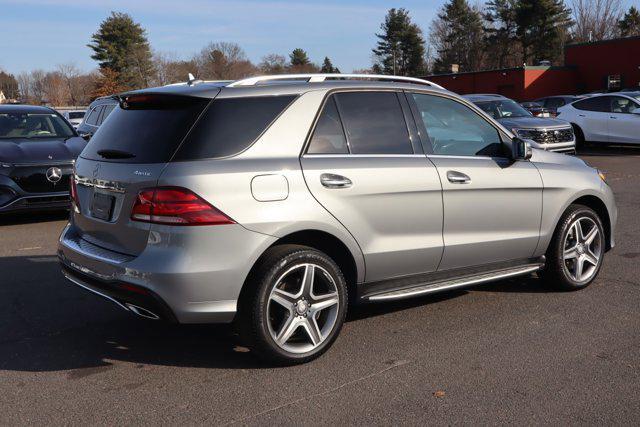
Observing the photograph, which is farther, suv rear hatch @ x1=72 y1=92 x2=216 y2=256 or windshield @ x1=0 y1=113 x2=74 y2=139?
windshield @ x1=0 y1=113 x2=74 y2=139

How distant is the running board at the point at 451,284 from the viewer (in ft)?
15.4

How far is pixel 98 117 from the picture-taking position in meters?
13.3

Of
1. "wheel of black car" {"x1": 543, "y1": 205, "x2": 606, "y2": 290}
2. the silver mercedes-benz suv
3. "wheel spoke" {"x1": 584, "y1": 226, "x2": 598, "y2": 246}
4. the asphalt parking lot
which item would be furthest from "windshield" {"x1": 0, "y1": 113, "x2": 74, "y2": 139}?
"wheel spoke" {"x1": 584, "y1": 226, "x2": 598, "y2": 246}

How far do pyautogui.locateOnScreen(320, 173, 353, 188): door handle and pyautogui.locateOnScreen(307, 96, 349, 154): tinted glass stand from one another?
0.61 feet

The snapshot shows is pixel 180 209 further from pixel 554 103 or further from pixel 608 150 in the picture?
pixel 554 103

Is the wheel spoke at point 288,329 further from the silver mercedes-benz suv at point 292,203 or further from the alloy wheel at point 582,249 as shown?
the alloy wheel at point 582,249

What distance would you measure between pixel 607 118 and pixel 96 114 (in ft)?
45.5

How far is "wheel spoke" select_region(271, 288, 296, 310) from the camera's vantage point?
416cm

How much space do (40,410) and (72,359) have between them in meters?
0.76

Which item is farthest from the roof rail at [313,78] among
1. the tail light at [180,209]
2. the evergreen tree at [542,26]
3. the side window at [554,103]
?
the evergreen tree at [542,26]

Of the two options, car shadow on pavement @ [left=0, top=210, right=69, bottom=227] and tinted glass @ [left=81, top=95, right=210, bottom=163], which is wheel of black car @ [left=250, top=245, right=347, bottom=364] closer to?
tinted glass @ [left=81, top=95, right=210, bottom=163]

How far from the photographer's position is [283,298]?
13.8 feet

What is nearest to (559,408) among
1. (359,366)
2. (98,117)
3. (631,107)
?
(359,366)

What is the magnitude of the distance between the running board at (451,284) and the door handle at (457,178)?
0.72 metres
